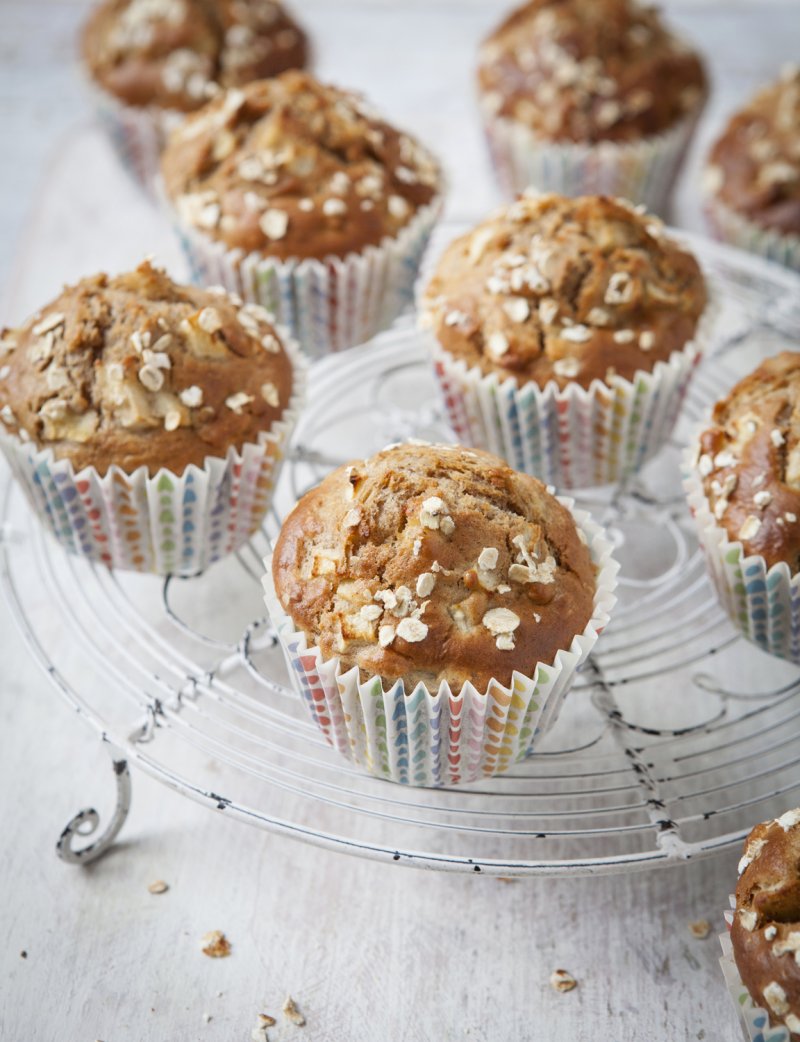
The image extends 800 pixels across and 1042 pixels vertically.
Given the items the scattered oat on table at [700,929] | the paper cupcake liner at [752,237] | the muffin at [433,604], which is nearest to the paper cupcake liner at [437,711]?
the muffin at [433,604]

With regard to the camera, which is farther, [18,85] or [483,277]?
[18,85]

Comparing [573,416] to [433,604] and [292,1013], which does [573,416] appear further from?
[292,1013]

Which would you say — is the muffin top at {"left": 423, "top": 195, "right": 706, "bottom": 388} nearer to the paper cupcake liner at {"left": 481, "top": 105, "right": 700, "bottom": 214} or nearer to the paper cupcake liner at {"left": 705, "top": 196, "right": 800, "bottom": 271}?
the paper cupcake liner at {"left": 705, "top": 196, "right": 800, "bottom": 271}

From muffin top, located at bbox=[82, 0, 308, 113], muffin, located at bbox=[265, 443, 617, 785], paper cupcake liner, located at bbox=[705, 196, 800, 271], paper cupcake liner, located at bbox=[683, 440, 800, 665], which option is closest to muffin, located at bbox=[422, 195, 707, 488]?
paper cupcake liner, located at bbox=[683, 440, 800, 665]

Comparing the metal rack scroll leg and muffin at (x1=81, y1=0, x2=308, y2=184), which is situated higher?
muffin at (x1=81, y1=0, x2=308, y2=184)

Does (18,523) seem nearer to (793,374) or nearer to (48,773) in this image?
(48,773)

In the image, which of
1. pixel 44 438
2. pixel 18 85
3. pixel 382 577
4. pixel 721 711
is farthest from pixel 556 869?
pixel 18 85

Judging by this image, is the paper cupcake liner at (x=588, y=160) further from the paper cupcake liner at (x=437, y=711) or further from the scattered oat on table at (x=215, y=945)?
the scattered oat on table at (x=215, y=945)

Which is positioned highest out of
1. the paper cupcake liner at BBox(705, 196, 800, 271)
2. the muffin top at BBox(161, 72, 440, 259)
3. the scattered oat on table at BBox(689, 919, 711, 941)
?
the muffin top at BBox(161, 72, 440, 259)
